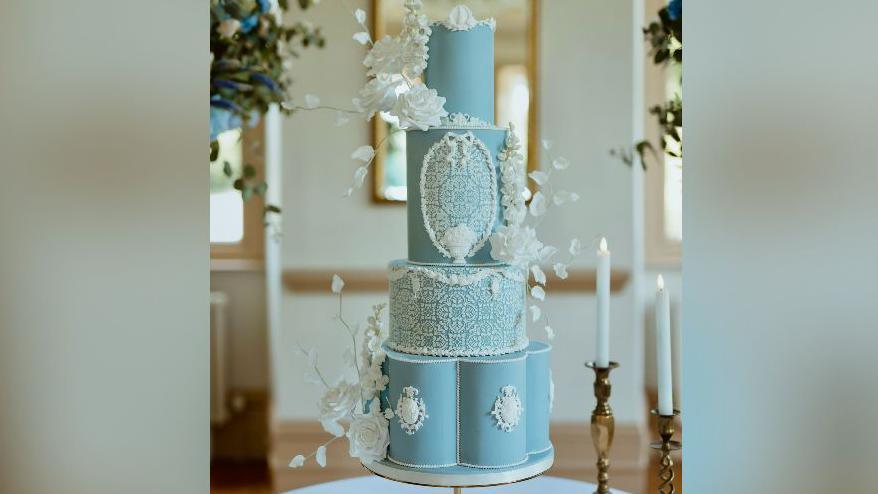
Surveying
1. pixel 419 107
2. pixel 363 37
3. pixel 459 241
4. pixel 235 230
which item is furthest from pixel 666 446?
pixel 235 230

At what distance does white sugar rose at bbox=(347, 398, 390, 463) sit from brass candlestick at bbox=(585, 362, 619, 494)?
303 millimetres

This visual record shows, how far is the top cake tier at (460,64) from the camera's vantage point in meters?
1.02

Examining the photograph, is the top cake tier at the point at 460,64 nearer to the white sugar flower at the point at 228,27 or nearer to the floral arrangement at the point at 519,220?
the floral arrangement at the point at 519,220

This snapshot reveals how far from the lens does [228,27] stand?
42.5 inches

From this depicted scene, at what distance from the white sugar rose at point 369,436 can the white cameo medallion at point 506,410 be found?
0.47 ft

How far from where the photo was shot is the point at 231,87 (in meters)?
1.12

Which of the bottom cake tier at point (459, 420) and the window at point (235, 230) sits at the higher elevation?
the window at point (235, 230)

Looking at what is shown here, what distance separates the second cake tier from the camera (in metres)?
1.03

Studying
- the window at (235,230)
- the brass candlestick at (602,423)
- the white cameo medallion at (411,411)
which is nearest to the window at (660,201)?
the window at (235,230)

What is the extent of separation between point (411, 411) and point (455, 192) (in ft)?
0.92

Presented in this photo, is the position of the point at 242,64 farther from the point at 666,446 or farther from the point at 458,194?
the point at 666,446
